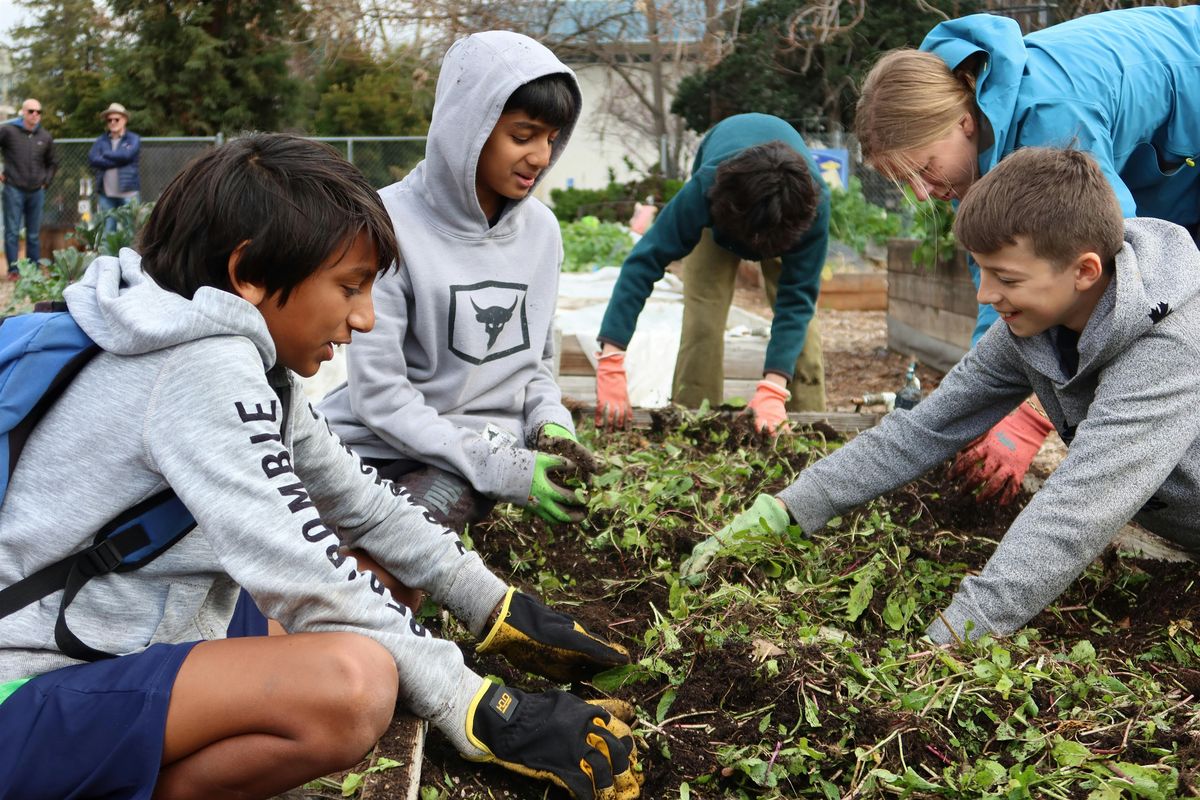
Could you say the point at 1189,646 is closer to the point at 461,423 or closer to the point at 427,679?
the point at 427,679

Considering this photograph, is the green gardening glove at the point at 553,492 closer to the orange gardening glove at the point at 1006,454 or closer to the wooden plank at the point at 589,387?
the orange gardening glove at the point at 1006,454

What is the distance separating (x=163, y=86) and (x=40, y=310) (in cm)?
1767

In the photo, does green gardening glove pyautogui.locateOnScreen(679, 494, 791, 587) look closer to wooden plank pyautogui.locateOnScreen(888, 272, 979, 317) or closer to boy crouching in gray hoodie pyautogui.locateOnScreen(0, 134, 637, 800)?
boy crouching in gray hoodie pyautogui.locateOnScreen(0, 134, 637, 800)

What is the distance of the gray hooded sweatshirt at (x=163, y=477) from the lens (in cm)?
161

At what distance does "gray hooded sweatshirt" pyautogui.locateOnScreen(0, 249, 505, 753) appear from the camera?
1612 mm

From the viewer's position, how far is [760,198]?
12.3 ft

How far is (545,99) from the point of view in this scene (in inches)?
115

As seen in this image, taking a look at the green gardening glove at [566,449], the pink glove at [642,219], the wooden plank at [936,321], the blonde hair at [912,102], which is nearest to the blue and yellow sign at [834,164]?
the pink glove at [642,219]

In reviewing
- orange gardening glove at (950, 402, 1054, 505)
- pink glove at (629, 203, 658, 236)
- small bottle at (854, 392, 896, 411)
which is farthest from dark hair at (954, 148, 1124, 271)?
pink glove at (629, 203, 658, 236)

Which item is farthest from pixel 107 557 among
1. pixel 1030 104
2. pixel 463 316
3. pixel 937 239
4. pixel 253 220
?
pixel 937 239

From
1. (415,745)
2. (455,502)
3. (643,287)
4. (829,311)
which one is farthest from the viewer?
(829,311)

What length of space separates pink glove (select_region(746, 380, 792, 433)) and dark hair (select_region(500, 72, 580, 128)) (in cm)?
139

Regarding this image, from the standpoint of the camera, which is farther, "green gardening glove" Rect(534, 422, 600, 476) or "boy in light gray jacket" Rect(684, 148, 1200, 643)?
"green gardening glove" Rect(534, 422, 600, 476)

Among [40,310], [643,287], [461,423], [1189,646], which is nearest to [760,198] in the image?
[643,287]
